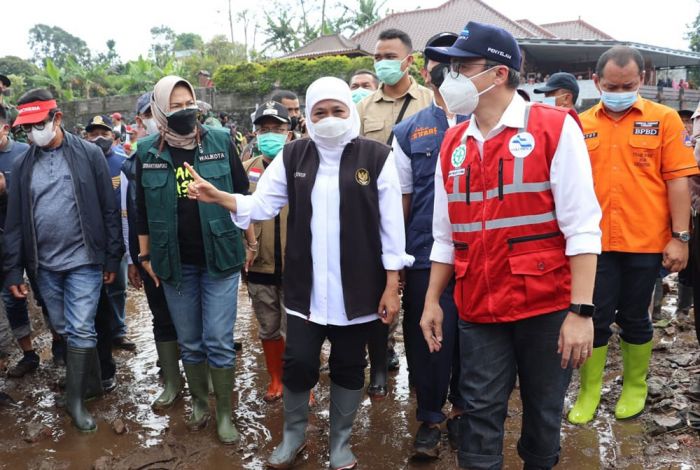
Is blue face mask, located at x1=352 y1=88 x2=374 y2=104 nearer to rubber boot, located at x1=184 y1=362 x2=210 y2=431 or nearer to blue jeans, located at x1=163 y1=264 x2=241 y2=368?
blue jeans, located at x1=163 y1=264 x2=241 y2=368

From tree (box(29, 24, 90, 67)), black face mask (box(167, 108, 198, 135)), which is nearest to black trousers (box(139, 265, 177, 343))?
black face mask (box(167, 108, 198, 135))

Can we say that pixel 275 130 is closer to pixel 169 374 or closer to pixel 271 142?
pixel 271 142

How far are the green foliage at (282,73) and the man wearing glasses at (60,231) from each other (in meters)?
17.0

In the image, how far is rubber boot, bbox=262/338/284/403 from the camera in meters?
4.14

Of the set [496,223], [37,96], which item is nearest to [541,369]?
[496,223]

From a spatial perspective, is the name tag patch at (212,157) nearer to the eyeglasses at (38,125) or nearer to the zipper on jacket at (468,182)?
the eyeglasses at (38,125)

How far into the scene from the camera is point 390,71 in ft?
13.3

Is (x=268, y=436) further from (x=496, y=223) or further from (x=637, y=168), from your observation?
(x=637, y=168)

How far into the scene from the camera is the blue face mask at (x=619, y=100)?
3.40 meters

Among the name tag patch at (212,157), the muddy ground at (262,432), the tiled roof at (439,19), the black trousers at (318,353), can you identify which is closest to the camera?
the black trousers at (318,353)

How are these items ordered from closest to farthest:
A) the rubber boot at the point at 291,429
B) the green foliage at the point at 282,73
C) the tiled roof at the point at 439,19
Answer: the rubber boot at the point at 291,429
the green foliage at the point at 282,73
the tiled roof at the point at 439,19

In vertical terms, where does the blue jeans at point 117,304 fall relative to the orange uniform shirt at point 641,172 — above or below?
below

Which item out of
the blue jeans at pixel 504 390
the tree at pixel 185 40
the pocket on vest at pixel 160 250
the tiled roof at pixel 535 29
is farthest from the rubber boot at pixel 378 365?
the tree at pixel 185 40

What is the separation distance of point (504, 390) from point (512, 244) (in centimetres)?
63
